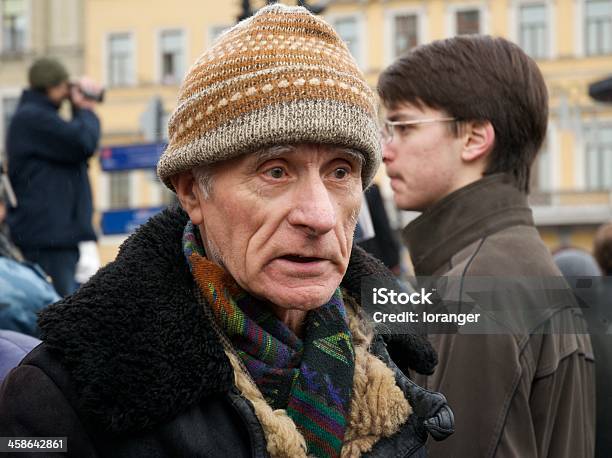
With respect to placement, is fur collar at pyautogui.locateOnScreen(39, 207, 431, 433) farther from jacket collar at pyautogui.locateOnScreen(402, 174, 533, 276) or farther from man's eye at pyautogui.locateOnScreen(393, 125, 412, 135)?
man's eye at pyautogui.locateOnScreen(393, 125, 412, 135)

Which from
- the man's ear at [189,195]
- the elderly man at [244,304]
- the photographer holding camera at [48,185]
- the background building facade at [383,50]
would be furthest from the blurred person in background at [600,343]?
the background building facade at [383,50]

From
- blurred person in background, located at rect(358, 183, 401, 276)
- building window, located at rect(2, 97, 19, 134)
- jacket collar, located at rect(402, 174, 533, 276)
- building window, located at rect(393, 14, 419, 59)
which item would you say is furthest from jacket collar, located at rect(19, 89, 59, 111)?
building window, located at rect(2, 97, 19, 134)

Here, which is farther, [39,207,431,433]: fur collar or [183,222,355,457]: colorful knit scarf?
[183,222,355,457]: colorful knit scarf

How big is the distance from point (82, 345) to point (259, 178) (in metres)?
0.48

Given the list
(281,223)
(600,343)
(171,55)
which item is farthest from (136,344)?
(171,55)

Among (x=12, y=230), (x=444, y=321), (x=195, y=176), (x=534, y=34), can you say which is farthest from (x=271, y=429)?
(x=534, y=34)

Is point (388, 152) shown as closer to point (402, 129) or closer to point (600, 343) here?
point (402, 129)

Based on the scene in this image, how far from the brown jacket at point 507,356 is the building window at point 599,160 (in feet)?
105

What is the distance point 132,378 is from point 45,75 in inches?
175

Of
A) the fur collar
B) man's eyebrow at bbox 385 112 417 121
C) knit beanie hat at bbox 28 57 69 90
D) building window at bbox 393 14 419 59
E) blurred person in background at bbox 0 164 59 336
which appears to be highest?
man's eyebrow at bbox 385 112 417 121

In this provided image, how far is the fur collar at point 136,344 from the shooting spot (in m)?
1.81

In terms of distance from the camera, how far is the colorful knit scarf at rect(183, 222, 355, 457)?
196 cm

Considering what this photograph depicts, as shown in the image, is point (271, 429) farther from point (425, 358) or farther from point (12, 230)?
point (12, 230)

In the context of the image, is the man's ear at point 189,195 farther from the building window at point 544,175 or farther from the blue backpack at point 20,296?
the building window at point 544,175
